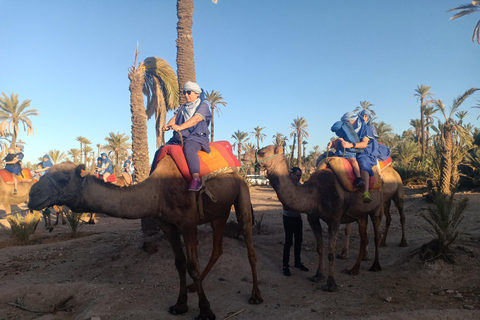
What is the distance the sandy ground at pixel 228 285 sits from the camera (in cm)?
388

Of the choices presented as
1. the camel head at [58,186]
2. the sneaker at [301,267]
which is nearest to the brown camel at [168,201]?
the camel head at [58,186]

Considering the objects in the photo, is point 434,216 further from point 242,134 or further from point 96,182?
point 242,134

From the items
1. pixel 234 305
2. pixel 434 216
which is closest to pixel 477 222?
pixel 434 216

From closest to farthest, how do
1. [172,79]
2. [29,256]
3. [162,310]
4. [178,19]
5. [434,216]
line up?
[162,310] < [434,216] < [29,256] < [178,19] < [172,79]

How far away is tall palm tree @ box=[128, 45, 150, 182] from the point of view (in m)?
9.19

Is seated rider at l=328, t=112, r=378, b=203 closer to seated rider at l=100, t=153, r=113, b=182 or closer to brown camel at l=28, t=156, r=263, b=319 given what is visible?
brown camel at l=28, t=156, r=263, b=319

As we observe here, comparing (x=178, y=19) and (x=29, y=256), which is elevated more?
(x=178, y=19)

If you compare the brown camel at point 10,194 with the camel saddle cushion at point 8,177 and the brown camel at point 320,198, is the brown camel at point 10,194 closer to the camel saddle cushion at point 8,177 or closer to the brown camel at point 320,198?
the camel saddle cushion at point 8,177

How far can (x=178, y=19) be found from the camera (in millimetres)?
8875

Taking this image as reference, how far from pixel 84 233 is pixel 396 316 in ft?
29.2

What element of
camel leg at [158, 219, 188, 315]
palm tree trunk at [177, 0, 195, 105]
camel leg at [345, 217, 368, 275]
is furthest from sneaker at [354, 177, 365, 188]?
palm tree trunk at [177, 0, 195, 105]


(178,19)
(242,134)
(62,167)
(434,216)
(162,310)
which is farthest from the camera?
(242,134)

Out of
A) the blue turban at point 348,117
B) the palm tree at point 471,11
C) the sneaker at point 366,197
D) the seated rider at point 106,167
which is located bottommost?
the sneaker at point 366,197

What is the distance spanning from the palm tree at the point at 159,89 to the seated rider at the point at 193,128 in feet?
19.7
